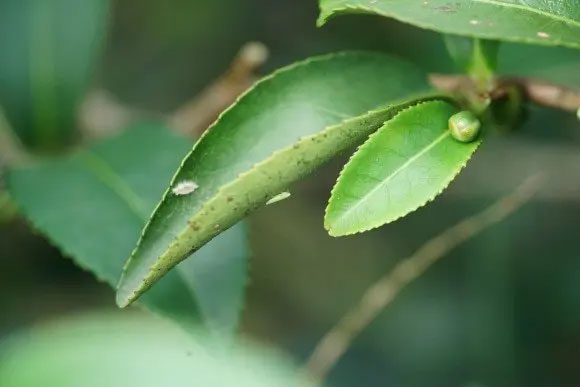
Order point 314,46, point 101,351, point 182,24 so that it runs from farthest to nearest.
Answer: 1. point 182,24
2. point 314,46
3. point 101,351

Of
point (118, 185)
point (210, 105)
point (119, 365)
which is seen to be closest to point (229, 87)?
point (210, 105)

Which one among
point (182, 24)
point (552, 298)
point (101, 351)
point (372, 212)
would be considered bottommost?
point (552, 298)

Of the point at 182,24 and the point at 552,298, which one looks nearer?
the point at 552,298

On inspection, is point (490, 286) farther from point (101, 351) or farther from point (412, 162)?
point (101, 351)

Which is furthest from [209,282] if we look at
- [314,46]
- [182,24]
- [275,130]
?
[182,24]

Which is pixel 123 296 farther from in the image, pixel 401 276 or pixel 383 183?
pixel 401 276

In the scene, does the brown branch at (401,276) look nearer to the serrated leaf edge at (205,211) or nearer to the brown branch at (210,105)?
the brown branch at (210,105)

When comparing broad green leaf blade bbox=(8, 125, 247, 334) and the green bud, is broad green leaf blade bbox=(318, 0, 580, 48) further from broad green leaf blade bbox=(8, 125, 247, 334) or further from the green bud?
broad green leaf blade bbox=(8, 125, 247, 334)
